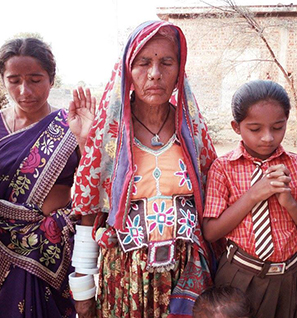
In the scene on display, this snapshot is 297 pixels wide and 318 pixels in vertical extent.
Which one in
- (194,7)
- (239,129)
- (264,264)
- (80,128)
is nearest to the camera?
(264,264)

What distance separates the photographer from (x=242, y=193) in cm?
172

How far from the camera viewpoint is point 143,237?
1650mm

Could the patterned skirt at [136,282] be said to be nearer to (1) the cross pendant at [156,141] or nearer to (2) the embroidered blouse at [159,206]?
(2) the embroidered blouse at [159,206]

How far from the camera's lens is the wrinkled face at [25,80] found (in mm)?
2070

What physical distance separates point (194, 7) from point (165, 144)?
10227mm

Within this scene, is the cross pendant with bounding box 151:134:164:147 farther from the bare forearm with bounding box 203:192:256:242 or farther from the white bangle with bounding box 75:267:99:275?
the white bangle with bounding box 75:267:99:275

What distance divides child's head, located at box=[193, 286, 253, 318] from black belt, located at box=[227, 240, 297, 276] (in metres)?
0.12

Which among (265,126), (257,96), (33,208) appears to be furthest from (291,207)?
(33,208)

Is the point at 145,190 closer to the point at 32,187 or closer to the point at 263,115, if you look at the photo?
the point at 263,115

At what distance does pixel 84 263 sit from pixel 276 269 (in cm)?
92

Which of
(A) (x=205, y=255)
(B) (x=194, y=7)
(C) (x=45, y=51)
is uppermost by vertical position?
(B) (x=194, y=7)

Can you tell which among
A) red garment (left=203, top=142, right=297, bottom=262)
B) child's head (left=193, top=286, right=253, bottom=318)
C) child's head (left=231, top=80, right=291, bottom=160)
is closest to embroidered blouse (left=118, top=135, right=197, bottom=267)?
red garment (left=203, top=142, right=297, bottom=262)

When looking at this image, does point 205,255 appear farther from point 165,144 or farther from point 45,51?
point 45,51

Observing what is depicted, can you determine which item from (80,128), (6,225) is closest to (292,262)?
(80,128)
